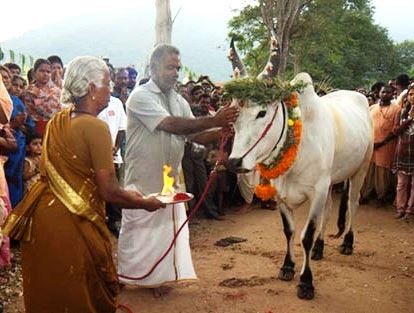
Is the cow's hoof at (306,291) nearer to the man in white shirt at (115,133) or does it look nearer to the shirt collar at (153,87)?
the shirt collar at (153,87)

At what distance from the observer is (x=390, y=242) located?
633cm

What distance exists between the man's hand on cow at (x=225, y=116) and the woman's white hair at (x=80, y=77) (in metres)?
1.33

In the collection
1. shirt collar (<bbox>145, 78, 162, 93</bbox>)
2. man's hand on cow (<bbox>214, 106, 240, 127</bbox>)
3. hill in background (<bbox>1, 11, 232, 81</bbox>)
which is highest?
hill in background (<bbox>1, 11, 232, 81</bbox>)

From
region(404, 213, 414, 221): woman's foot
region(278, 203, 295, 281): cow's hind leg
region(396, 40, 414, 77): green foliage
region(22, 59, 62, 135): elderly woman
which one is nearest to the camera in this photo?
region(278, 203, 295, 281): cow's hind leg

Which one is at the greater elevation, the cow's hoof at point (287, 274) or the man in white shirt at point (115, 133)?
the man in white shirt at point (115, 133)

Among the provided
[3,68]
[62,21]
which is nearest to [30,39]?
[62,21]

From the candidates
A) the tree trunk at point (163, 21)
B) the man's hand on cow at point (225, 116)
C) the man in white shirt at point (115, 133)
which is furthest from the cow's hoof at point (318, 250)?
the tree trunk at point (163, 21)

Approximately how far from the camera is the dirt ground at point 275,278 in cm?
425

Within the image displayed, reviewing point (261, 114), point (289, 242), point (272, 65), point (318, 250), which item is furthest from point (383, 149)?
point (261, 114)

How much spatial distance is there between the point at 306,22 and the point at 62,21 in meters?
172

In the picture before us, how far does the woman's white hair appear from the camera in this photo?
8.54ft

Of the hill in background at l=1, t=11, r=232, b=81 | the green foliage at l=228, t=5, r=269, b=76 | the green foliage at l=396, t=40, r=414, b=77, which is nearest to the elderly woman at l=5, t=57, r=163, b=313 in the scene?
the green foliage at l=228, t=5, r=269, b=76

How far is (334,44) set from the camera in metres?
25.3

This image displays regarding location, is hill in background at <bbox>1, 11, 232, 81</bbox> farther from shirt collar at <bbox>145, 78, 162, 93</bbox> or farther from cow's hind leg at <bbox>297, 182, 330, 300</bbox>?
shirt collar at <bbox>145, 78, 162, 93</bbox>
